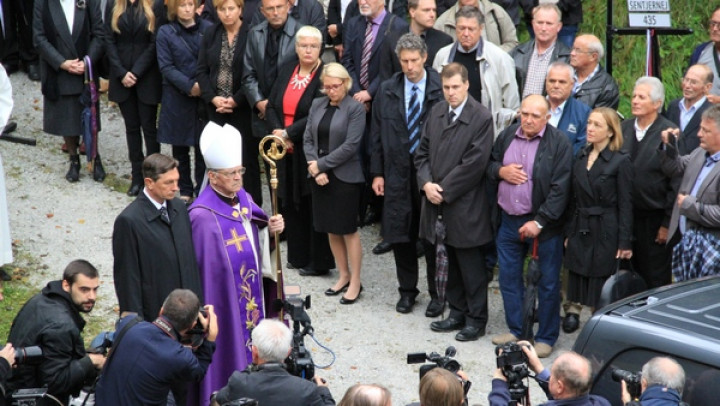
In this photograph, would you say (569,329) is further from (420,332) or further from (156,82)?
(156,82)

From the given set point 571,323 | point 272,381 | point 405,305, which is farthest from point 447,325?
point 272,381

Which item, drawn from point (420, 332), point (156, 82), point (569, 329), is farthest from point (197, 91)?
point (569, 329)

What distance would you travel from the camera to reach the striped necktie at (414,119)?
408 inches

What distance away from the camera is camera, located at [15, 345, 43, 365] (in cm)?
681

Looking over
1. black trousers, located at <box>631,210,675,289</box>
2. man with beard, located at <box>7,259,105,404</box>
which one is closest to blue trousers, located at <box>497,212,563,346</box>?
black trousers, located at <box>631,210,675,289</box>

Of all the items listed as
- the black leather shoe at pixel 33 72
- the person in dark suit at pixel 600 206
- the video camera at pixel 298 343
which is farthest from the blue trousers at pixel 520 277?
the black leather shoe at pixel 33 72

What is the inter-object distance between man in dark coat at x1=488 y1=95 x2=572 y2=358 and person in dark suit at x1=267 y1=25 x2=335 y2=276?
6.70 ft

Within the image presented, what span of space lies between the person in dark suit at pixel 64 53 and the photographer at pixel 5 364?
6.20m

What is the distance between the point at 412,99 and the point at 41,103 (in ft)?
20.9

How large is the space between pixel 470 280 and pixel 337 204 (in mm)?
1419

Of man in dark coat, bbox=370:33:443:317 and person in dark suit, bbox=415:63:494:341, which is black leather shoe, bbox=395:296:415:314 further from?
person in dark suit, bbox=415:63:494:341

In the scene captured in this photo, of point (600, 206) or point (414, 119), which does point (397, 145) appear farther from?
point (600, 206)

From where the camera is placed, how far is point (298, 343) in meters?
7.31

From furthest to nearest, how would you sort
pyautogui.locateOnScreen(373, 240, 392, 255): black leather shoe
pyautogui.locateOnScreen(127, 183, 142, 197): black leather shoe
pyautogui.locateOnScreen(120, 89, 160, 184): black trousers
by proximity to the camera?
pyautogui.locateOnScreen(127, 183, 142, 197): black leather shoe, pyautogui.locateOnScreen(120, 89, 160, 184): black trousers, pyautogui.locateOnScreen(373, 240, 392, 255): black leather shoe
